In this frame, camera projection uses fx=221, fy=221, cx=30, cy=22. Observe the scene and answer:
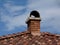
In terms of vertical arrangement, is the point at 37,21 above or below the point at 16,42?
above

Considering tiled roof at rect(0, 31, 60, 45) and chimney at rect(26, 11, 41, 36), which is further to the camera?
chimney at rect(26, 11, 41, 36)

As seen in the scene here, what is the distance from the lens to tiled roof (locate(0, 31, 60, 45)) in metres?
11.9

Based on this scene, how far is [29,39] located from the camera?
40.7 feet

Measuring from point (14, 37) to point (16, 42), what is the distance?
2.74ft

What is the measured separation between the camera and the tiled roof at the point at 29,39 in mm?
11898

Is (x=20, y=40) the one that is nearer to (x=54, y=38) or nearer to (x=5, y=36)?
(x=5, y=36)

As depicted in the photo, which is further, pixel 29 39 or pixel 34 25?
pixel 34 25

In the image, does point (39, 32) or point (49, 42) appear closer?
point (49, 42)

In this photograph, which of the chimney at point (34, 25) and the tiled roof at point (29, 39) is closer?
the tiled roof at point (29, 39)

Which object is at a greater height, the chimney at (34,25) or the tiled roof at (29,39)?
the chimney at (34,25)

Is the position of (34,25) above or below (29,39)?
above

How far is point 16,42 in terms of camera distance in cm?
1189

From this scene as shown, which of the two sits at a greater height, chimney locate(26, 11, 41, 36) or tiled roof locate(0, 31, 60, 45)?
chimney locate(26, 11, 41, 36)

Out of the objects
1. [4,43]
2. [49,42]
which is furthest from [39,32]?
[4,43]
